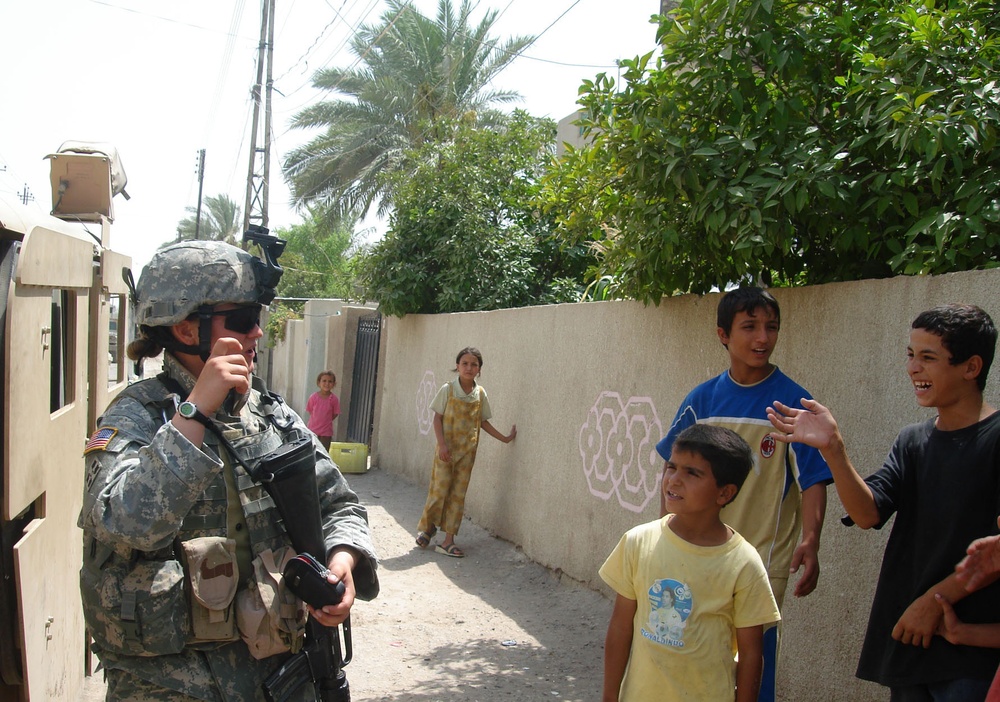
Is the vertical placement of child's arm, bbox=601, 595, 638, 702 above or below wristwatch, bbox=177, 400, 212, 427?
below

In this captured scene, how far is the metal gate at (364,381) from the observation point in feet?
44.2

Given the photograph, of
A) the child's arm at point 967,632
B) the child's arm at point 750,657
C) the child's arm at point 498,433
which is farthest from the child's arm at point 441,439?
the child's arm at point 967,632

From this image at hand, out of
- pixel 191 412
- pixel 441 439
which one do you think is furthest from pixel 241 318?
pixel 441 439

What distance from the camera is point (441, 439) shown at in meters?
7.69

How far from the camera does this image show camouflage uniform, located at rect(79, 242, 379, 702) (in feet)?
6.35

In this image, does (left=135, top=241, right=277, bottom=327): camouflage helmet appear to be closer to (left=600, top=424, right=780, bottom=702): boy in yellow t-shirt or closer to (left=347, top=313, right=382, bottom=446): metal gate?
(left=600, top=424, right=780, bottom=702): boy in yellow t-shirt

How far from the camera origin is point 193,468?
1936 mm

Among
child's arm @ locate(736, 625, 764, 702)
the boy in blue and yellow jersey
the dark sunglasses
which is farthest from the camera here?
the boy in blue and yellow jersey

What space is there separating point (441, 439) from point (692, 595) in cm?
527

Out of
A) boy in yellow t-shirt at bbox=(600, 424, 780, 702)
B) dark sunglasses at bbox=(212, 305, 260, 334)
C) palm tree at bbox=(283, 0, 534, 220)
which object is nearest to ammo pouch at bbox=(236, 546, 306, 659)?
dark sunglasses at bbox=(212, 305, 260, 334)

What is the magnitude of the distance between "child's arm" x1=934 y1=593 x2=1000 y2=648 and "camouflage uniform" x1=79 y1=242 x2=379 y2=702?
1.51m

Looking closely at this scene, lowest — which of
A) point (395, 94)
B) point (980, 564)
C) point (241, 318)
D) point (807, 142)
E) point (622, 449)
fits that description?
point (622, 449)

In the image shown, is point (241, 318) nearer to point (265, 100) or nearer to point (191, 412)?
point (191, 412)

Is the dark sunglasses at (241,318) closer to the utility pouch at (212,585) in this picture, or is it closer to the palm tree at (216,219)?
the utility pouch at (212,585)
